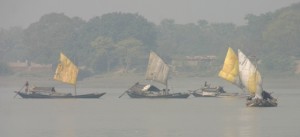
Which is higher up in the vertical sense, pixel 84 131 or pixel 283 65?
pixel 283 65

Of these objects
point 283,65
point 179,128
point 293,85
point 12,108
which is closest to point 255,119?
point 179,128

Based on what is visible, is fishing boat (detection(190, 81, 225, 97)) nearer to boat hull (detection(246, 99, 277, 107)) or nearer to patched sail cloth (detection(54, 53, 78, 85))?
patched sail cloth (detection(54, 53, 78, 85))

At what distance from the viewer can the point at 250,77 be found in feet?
341

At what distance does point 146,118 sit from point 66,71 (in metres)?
31.9

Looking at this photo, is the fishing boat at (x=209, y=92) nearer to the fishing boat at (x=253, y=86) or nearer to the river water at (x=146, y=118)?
the river water at (x=146, y=118)

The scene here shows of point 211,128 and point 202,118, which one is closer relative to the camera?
point 211,128

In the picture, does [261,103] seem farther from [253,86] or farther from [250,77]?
[250,77]

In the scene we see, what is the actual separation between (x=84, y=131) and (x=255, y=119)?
16882 mm

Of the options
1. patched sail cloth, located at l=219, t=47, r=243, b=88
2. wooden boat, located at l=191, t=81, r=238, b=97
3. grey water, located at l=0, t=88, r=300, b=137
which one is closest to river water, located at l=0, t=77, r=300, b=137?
grey water, located at l=0, t=88, r=300, b=137

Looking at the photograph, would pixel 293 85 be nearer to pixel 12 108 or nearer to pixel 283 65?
pixel 283 65

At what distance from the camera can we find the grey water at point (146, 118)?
252 ft

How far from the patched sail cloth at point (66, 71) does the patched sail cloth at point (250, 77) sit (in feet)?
72.1

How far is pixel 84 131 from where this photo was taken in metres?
77.8

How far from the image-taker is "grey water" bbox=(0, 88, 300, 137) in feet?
252
